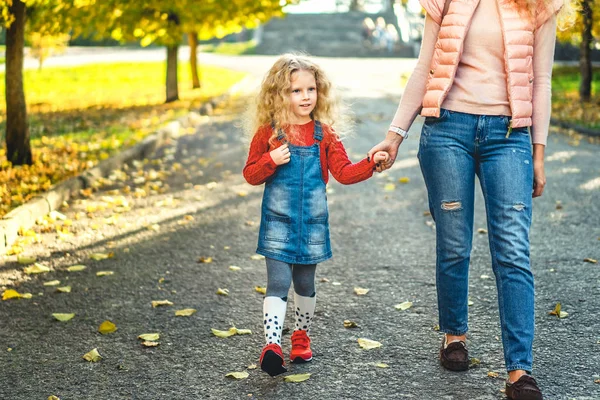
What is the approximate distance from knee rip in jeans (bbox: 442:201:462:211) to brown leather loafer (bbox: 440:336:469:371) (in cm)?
66

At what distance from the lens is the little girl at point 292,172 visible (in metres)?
3.88

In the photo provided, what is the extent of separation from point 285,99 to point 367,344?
1341 mm

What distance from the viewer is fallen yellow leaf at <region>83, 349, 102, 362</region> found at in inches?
164

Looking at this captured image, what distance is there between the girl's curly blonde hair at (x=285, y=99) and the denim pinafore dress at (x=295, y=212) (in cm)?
9

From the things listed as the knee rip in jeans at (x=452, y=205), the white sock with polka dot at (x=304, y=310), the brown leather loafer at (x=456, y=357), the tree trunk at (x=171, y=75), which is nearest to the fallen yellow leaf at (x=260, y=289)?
the white sock with polka dot at (x=304, y=310)

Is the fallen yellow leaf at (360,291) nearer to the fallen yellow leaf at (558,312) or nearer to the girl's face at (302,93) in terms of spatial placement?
the fallen yellow leaf at (558,312)

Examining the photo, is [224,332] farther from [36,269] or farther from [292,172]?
[36,269]

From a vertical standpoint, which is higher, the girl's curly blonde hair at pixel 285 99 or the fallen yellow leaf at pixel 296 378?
the girl's curly blonde hair at pixel 285 99

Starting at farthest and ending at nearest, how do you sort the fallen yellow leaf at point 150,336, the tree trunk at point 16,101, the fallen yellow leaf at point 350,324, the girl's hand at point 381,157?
the tree trunk at point 16,101
the fallen yellow leaf at point 350,324
the fallen yellow leaf at point 150,336
the girl's hand at point 381,157

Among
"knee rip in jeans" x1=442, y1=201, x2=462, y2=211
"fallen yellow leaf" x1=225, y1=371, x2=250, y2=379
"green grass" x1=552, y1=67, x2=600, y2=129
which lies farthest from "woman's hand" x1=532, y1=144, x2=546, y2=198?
"green grass" x1=552, y1=67, x2=600, y2=129

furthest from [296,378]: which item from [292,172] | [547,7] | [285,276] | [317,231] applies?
[547,7]

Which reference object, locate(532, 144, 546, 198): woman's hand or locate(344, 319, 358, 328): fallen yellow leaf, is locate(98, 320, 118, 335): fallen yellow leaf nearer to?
locate(344, 319, 358, 328): fallen yellow leaf

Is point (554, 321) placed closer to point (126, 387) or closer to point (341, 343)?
point (341, 343)

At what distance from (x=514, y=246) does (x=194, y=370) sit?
1.61 meters
